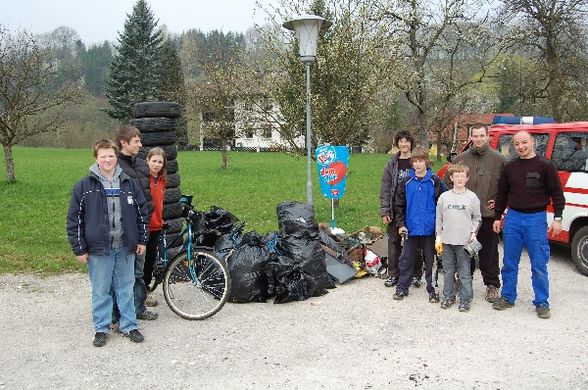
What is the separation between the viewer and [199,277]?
5.58 m

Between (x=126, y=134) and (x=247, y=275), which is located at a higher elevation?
(x=126, y=134)

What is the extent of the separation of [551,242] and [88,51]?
85.4 metres

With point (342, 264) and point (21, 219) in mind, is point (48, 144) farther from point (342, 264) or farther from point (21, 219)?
point (342, 264)

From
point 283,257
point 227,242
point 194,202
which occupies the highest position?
point 227,242

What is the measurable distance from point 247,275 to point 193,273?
0.69m

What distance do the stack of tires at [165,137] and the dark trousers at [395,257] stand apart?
2.68 m

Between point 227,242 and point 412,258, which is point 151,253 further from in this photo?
point 412,258

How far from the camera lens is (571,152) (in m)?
7.33

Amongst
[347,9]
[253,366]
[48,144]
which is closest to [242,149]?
[48,144]

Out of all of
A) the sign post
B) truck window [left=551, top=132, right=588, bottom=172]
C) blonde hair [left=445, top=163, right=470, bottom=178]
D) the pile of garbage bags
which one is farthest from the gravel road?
the sign post

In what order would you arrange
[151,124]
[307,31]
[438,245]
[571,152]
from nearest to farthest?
[438,245]
[151,124]
[571,152]
[307,31]

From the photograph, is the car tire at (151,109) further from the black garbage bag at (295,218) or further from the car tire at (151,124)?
the black garbage bag at (295,218)

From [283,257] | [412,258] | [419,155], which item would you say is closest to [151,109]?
[283,257]

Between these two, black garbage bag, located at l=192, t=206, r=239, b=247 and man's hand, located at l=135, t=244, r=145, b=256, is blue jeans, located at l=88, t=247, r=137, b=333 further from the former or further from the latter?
black garbage bag, located at l=192, t=206, r=239, b=247
